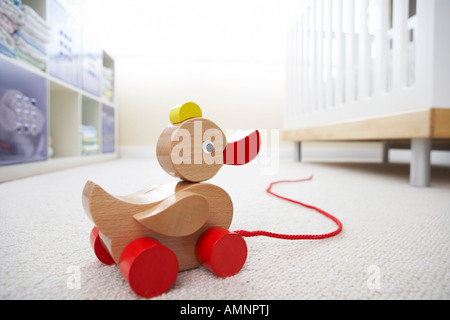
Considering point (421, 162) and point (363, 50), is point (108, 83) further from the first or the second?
point (421, 162)

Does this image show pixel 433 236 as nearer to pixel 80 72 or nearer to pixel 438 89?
pixel 438 89

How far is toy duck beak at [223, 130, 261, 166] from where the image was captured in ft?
1.23

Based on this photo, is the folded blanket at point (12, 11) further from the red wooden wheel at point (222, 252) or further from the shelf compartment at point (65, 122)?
the red wooden wheel at point (222, 252)

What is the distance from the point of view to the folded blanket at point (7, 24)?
40.8 inches

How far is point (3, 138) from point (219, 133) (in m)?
1.07

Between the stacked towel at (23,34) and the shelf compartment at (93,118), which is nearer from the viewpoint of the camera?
the stacked towel at (23,34)

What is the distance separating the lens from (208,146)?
14.5 inches

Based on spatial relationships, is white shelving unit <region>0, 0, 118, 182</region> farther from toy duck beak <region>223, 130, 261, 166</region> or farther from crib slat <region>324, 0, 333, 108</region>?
crib slat <region>324, 0, 333, 108</region>

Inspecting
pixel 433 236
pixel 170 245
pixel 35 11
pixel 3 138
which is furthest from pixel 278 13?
pixel 170 245

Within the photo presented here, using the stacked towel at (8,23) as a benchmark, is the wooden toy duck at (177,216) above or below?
below

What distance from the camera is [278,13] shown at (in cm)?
227

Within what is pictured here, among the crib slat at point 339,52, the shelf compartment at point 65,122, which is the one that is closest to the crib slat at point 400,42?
the crib slat at point 339,52

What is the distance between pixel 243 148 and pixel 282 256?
163 millimetres

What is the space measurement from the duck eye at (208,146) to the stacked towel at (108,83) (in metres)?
2.06
